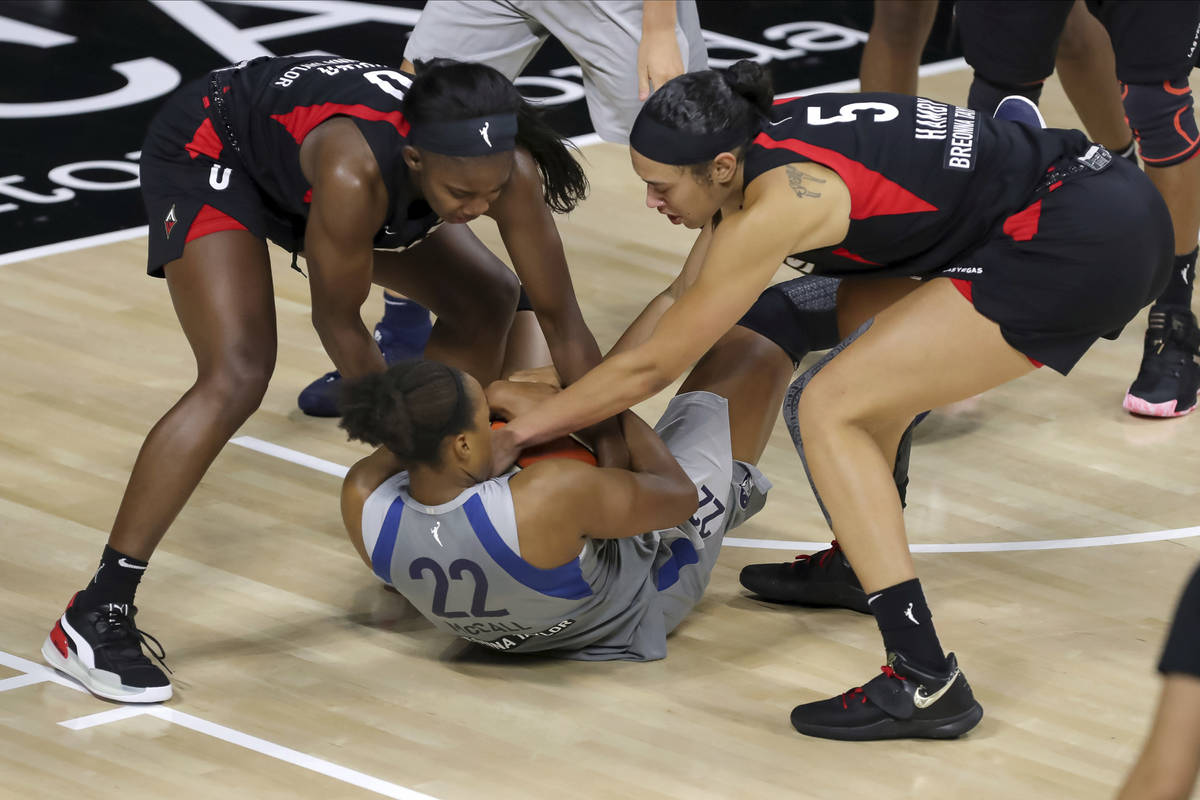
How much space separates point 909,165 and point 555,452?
0.83 metres

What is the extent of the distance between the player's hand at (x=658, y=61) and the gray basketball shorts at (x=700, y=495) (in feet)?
2.71

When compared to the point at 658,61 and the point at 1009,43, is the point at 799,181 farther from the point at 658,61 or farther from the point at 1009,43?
the point at 1009,43

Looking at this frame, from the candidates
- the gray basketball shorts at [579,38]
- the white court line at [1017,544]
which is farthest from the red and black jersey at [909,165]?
the gray basketball shorts at [579,38]

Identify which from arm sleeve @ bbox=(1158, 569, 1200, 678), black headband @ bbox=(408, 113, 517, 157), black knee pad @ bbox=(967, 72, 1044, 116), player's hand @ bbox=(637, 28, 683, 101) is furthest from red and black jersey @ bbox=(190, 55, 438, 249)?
black knee pad @ bbox=(967, 72, 1044, 116)

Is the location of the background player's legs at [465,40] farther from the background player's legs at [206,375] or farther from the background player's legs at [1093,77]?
the background player's legs at [1093,77]

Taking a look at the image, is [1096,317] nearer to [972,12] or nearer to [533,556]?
[533,556]

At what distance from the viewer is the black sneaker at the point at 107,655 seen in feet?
11.0

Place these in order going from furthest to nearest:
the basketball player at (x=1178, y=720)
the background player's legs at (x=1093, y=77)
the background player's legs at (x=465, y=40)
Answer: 1. the background player's legs at (x=1093, y=77)
2. the background player's legs at (x=465, y=40)
3. the basketball player at (x=1178, y=720)

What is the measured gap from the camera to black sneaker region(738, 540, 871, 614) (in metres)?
3.82

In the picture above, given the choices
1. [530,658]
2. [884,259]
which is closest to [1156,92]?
[884,259]

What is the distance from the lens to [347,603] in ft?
12.6

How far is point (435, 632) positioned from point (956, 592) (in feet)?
3.61

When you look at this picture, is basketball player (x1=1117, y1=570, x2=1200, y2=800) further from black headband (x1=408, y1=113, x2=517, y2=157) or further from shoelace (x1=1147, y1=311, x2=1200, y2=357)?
shoelace (x1=1147, y1=311, x2=1200, y2=357)

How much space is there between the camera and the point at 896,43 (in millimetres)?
5688
